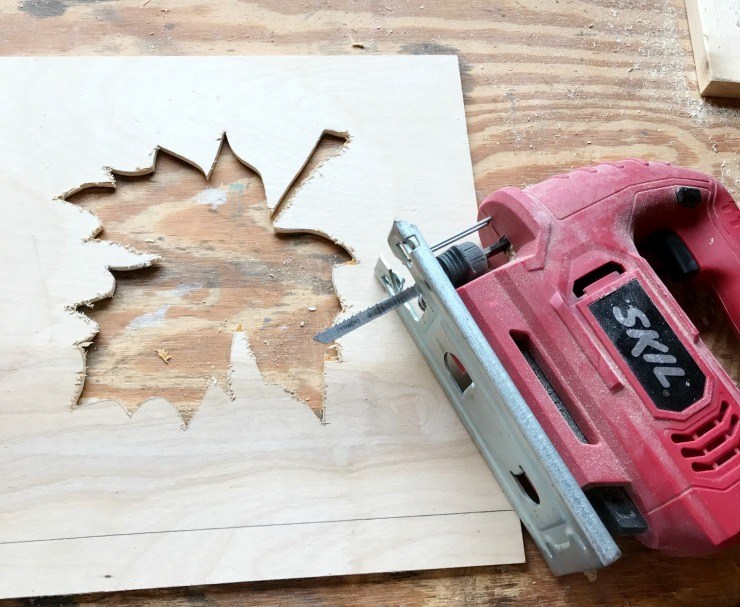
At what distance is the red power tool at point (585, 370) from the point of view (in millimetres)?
1033

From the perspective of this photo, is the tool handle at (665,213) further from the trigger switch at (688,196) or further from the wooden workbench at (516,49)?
the wooden workbench at (516,49)

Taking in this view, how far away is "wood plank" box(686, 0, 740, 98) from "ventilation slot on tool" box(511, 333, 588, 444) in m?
0.98

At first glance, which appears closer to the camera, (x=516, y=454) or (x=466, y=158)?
(x=516, y=454)

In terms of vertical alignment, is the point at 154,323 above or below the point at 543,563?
above

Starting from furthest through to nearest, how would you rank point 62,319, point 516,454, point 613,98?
point 613,98 < point 62,319 < point 516,454

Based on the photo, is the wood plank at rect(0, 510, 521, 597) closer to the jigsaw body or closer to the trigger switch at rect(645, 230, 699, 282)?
the jigsaw body

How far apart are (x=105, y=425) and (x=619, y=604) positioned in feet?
3.49

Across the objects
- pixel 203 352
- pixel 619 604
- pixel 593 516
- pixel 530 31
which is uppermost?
pixel 530 31

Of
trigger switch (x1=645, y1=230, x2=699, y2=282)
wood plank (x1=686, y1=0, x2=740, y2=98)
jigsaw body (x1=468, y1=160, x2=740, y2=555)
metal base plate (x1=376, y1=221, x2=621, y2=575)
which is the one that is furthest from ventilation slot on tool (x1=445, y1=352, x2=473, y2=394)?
wood plank (x1=686, y1=0, x2=740, y2=98)

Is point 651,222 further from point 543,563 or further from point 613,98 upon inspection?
point 543,563

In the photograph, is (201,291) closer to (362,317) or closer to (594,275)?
(362,317)

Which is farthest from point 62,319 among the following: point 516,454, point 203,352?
point 516,454

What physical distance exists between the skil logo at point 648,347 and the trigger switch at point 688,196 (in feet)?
0.93

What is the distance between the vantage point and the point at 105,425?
1.16m
